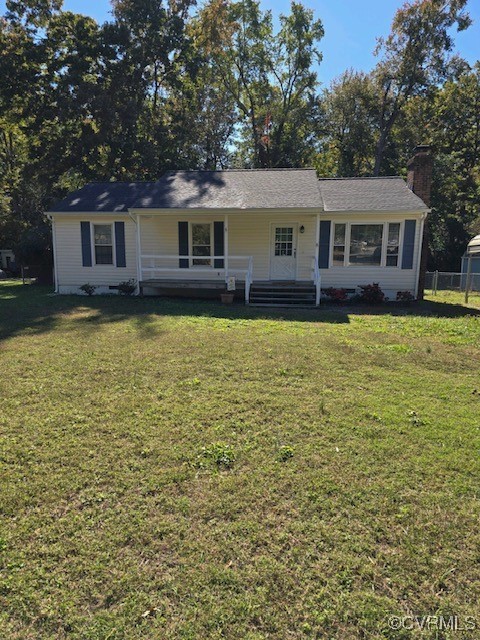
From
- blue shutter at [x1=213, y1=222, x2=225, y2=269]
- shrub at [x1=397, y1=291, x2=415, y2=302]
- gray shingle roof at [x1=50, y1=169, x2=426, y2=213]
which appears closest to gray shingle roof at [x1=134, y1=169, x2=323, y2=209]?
gray shingle roof at [x1=50, y1=169, x2=426, y2=213]

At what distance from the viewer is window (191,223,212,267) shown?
1381 centimetres

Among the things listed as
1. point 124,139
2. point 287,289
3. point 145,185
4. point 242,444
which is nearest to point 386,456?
point 242,444

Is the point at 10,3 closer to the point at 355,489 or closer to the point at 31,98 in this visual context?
the point at 31,98

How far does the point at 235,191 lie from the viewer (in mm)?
14055

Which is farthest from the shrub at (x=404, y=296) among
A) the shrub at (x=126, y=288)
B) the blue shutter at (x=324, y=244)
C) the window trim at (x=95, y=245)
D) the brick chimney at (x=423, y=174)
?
the window trim at (x=95, y=245)

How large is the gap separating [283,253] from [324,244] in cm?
141

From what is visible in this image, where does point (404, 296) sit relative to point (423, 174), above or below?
below

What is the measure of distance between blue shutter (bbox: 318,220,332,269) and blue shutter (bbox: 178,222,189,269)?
4512 mm

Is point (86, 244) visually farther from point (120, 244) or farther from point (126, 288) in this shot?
point (126, 288)

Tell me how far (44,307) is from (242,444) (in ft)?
28.9

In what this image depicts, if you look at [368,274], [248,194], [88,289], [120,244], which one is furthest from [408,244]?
[88,289]

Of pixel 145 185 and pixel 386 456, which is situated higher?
pixel 145 185

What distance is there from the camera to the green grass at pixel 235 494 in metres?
2.22

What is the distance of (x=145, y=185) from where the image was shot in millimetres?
16500
